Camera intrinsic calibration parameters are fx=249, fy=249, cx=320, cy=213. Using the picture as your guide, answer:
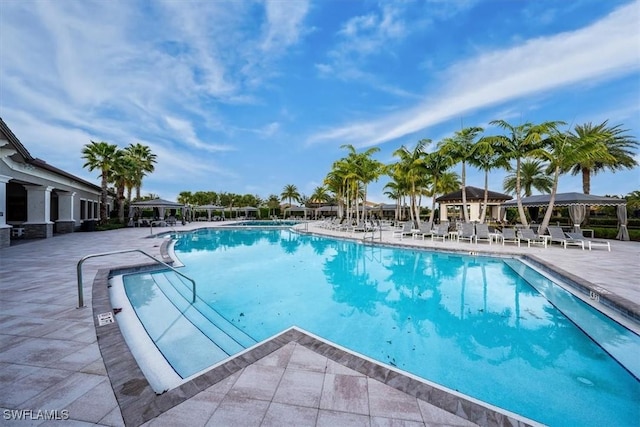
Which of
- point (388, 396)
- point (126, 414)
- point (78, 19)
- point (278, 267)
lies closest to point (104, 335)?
point (126, 414)

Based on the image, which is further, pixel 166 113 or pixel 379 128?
pixel 379 128

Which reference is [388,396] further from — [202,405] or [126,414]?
[126,414]

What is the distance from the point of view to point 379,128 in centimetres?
2164

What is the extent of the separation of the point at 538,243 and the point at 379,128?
14.1 m

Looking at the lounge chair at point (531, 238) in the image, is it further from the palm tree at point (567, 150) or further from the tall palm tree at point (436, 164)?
the tall palm tree at point (436, 164)

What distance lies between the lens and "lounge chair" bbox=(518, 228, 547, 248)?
11.5 meters

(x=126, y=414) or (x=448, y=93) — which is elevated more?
(x=448, y=93)

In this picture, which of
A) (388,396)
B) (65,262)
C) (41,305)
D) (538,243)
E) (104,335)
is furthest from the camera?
(538,243)

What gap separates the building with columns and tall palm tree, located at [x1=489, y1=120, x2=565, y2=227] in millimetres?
21205

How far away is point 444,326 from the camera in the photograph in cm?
450

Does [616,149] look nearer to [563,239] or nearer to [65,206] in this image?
[563,239]

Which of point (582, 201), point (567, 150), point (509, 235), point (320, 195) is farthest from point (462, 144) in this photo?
point (320, 195)

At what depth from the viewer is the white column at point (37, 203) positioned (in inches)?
495

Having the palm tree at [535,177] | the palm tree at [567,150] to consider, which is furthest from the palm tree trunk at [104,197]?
the palm tree at [535,177]
